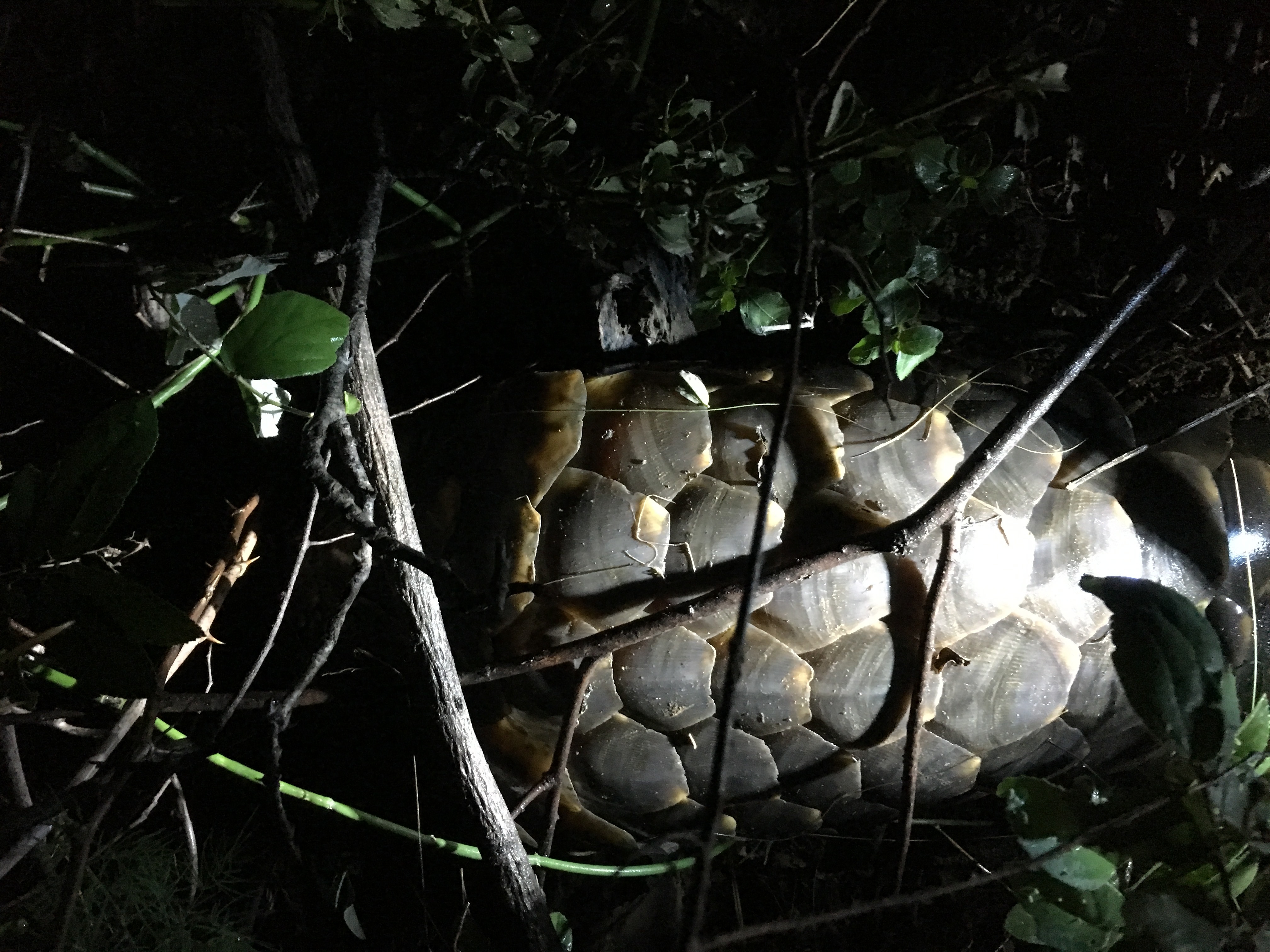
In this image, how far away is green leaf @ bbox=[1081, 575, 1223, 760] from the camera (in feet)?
1.86

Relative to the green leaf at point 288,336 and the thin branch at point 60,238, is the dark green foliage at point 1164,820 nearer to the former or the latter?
the green leaf at point 288,336

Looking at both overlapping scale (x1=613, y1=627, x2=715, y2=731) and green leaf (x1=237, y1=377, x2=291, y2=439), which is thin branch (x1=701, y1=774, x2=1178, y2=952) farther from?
green leaf (x1=237, y1=377, x2=291, y2=439)

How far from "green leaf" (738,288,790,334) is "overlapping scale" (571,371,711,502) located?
0.11 m

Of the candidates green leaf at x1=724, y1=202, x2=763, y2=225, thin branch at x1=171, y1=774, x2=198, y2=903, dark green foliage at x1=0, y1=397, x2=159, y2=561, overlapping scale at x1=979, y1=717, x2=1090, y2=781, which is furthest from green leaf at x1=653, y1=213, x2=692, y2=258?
thin branch at x1=171, y1=774, x2=198, y2=903

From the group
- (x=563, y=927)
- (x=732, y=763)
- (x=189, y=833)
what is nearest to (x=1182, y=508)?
(x=732, y=763)

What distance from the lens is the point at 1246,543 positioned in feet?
2.65

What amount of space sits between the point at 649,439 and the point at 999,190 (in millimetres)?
411

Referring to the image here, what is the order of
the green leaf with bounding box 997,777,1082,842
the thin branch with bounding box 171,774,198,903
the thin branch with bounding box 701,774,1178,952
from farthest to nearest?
the thin branch with bounding box 171,774,198,903, the green leaf with bounding box 997,777,1082,842, the thin branch with bounding box 701,774,1178,952

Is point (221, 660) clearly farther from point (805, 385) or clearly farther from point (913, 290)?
point (913, 290)

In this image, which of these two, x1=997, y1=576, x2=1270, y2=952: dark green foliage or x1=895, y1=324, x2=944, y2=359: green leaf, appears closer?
x1=997, y1=576, x2=1270, y2=952: dark green foliage

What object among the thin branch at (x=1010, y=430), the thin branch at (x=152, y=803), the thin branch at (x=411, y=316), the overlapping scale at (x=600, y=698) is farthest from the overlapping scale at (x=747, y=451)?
the thin branch at (x=152, y=803)

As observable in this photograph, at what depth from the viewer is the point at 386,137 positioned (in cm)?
82

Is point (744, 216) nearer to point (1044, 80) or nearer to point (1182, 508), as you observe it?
point (1044, 80)

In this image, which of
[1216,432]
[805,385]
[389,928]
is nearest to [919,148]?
[805,385]
